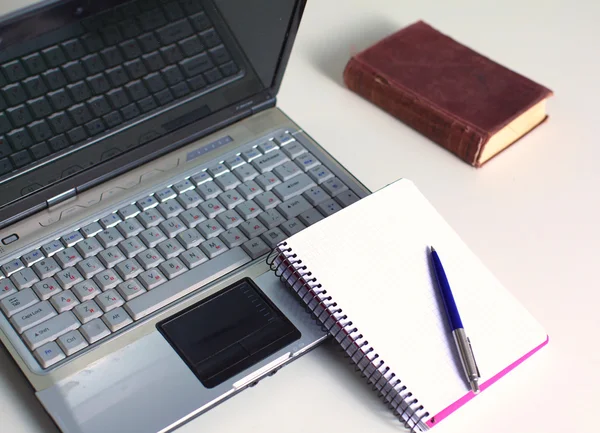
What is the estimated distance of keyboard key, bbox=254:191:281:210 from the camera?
824 mm

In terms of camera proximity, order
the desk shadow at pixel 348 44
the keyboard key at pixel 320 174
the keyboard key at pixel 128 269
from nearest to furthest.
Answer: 1. the keyboard key at pixel 128 269
2. the keyboard key at pixel 320 174
3. the desk shadow at pixel 348 44

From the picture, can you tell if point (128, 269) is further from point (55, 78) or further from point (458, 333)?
point (458, 333)

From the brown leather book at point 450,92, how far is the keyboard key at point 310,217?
0.22m

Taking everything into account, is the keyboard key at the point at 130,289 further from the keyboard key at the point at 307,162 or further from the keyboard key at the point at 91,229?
the keyboard key at the point at 307,162

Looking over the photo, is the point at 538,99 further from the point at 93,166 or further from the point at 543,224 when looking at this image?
the point at 93,166

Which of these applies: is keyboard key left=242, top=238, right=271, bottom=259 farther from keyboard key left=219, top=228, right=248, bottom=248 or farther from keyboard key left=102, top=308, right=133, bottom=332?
keyboard key left=102, top=308, right=133, bottom=332

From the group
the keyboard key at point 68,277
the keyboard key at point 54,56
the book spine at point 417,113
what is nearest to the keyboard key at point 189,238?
the keyboard key at point 68,277

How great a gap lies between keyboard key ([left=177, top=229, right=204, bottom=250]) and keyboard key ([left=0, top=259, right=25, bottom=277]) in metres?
0.15

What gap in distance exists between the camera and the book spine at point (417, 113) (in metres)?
0.92

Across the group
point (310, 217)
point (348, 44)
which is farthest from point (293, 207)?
point (348, 44)

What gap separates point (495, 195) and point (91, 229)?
448 mm

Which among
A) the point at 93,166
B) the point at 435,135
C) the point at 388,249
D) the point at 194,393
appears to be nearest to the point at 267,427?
the point at 194,393

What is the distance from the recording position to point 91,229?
0.79 m

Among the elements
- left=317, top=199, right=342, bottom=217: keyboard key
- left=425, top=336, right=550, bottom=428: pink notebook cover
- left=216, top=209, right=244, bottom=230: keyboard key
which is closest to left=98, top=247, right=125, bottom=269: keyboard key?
left=216, top=209, right=244, bottom=230: keyboard key
